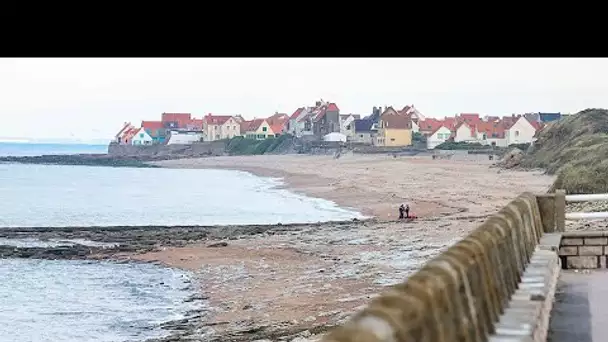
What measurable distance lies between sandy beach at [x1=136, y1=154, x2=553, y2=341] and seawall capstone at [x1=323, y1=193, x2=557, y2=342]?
11.7 metres

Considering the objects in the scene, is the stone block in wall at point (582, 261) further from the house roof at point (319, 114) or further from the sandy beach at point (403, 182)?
the house roof at point (319, 114)

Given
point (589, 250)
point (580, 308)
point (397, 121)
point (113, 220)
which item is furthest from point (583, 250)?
point (397, 121)

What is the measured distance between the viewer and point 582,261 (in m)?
8.33

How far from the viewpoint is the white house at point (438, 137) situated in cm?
8738

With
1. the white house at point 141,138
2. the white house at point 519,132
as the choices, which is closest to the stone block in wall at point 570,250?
the white house at point 519,132

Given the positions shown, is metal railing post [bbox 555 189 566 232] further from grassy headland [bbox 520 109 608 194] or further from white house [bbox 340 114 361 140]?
white house [bbox 340 114 361 140]

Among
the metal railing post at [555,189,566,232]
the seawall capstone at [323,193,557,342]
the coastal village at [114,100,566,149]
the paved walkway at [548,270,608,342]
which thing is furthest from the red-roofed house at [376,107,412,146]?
the seawall capstone at [323,193,557,342]

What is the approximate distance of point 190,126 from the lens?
112 m

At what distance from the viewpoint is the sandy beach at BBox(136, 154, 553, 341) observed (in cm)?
1883

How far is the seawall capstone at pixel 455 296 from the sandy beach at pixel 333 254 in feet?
38.4
